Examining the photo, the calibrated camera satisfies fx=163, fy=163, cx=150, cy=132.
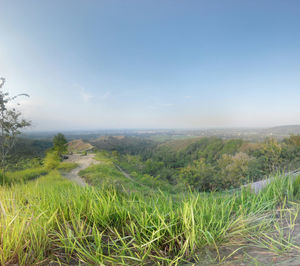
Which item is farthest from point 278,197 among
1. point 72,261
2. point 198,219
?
point 72,261

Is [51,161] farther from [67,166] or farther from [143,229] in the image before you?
[143,229]

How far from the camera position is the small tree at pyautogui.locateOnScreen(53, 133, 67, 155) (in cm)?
964

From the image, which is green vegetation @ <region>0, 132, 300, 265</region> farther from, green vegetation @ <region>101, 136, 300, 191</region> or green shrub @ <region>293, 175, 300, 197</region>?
green vegetation @ <region>101, 136, 300, 191</region>

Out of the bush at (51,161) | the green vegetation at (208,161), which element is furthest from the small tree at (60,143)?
the green vegetation at (208,161)

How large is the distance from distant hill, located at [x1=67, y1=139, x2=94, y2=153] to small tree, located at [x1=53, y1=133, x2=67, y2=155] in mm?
944

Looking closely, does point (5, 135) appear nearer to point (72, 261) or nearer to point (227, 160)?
point (72, 261)

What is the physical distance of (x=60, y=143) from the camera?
32.2ft

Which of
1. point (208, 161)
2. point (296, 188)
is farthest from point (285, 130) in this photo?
point (296, 188)

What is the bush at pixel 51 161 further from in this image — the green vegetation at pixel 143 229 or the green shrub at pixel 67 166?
the green vegetation at pixel 143 229

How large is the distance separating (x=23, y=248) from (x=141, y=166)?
12.4m

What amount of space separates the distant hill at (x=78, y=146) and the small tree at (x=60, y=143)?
3.10 ft

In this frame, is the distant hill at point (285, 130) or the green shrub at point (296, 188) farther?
the distant hill at point (285, 130)

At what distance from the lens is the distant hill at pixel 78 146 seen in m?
11.1

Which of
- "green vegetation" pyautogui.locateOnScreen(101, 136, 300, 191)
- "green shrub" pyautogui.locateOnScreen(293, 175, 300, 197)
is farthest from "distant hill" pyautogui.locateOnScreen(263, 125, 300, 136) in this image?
"green shrub" pyautogui.locateOnScreen(293, 175, 300, 197)
